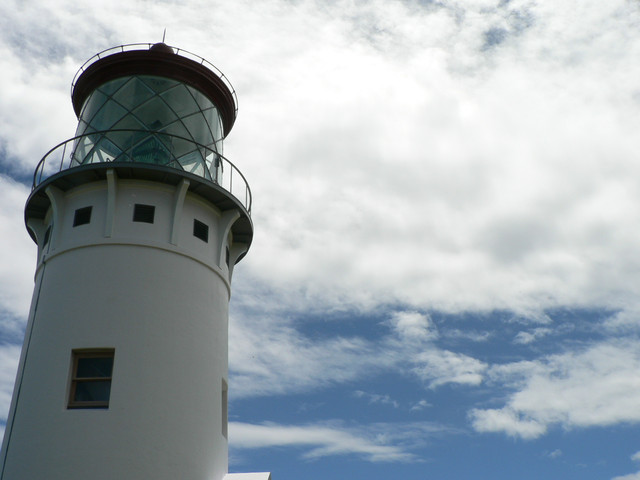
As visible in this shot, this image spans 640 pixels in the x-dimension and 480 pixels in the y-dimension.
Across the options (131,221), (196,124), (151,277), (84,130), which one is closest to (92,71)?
(84,130)

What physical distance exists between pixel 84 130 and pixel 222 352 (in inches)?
281

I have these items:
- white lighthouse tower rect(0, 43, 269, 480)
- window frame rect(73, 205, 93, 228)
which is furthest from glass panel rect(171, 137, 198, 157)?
window frame rect(73, 205, 93, 228)

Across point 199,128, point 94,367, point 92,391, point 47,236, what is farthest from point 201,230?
point 92,391

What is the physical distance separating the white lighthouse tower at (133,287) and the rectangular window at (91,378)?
26 millimetres

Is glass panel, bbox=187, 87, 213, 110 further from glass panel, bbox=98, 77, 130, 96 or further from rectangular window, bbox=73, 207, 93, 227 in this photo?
rectangular window, bbox=73, 207, 93, 227

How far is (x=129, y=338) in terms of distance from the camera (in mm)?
14062

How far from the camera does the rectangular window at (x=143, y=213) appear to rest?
1555 centimetres

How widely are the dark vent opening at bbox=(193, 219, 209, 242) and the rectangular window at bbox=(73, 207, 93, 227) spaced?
253 cm

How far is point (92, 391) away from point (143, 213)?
4363 mm

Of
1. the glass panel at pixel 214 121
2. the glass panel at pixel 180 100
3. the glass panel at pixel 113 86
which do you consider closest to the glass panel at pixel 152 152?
the glass panel at pixel 180 100

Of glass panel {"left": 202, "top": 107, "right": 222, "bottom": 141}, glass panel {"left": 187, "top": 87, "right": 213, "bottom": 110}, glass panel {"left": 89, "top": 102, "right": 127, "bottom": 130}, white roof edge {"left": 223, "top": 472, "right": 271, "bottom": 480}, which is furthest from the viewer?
glass panel {"left": 202, "top": 107, "right": 222, "bottom": 141}

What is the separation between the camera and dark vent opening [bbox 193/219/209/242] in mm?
16219

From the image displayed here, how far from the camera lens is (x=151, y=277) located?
48.9 feet

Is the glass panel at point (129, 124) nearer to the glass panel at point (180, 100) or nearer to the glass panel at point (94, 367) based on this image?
the glass panel at point (180, 100)
